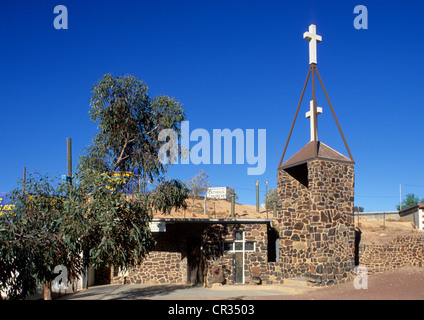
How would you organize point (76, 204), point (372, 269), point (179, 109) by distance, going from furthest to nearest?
point (179, 109), point (372, 269), point (76, 204)

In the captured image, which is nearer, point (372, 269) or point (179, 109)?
point (372, 269)

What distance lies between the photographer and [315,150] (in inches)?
688

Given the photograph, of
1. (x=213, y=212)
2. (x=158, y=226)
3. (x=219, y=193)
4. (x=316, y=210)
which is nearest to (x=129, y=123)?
(x=158, y=226)

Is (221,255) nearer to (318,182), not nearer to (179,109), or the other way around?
(318,182)

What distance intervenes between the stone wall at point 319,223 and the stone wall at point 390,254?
6.49 feet

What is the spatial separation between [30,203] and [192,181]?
40.0 m

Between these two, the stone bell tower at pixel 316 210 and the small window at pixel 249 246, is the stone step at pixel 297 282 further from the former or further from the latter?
the small window at pixel 249 246

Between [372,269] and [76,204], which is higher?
[76,204]

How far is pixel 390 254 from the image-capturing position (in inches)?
754

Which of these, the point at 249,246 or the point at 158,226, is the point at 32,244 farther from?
the point at 249,246

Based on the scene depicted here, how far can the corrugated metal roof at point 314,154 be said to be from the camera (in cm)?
1748

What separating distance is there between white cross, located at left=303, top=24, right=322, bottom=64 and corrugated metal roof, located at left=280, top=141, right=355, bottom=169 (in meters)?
3.84

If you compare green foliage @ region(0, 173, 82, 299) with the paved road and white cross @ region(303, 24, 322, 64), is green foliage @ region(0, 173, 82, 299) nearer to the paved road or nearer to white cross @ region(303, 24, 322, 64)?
the paved road
